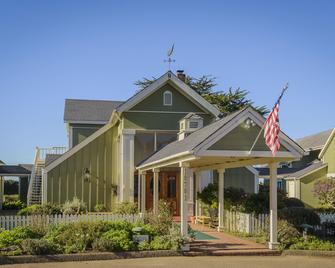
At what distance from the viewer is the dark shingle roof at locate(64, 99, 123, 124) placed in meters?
33.0

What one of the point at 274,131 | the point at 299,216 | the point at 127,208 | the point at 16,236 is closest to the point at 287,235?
the point at 299,216

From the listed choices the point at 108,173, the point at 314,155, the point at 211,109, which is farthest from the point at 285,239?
the point at 314,155

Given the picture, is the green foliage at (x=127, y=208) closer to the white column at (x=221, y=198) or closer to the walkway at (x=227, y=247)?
the white column at (x=221, y=198)

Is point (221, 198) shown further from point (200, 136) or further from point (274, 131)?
point (274, 131)

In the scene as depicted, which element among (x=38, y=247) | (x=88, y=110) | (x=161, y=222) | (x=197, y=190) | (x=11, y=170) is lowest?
(x=38, y=247)

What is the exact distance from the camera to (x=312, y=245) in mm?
15562

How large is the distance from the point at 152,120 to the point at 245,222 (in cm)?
942

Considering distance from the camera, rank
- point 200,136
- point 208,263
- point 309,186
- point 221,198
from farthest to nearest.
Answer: point 309,186 → point 221,198 → point 200,136 → point 208,263

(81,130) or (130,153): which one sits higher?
(81,130)

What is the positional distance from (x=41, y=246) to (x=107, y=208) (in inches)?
518

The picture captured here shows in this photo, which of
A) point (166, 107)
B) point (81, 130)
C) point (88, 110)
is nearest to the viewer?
point (166, 107)

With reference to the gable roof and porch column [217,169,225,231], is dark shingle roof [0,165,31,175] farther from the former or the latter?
porch column [217,169,225,231]

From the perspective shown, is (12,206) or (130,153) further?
(12,206)

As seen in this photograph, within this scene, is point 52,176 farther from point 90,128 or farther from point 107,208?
point 90,128
